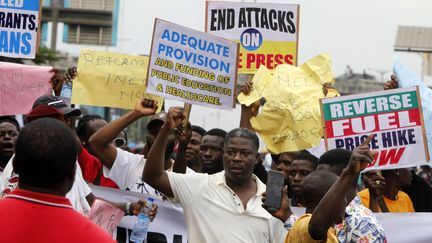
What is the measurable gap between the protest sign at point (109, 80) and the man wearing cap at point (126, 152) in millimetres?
1095

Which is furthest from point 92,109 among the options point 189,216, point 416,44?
point 189,216

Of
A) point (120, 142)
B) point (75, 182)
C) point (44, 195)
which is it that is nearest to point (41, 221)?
point (44, 195)

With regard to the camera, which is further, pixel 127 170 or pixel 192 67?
pixel 192 67

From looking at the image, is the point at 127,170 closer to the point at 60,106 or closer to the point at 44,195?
the point at 60,106

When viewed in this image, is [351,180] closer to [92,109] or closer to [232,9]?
[232,9]

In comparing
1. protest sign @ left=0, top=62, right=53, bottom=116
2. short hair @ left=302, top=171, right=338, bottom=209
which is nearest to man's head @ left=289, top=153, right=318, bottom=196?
short hair @ left=302, top=171, right=338, bottom=209

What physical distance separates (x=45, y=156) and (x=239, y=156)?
2.81 metres

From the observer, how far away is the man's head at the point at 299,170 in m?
7.14

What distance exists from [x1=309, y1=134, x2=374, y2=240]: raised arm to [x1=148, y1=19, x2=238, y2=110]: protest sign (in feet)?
8.65

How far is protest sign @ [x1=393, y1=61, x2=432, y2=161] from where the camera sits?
8164 millimetres

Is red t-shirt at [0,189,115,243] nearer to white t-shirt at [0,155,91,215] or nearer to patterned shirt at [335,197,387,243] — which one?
white t-shirt at [0,155,91,215]

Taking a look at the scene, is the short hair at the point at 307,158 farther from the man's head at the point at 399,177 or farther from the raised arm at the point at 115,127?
the raised arm at the point at 115,127

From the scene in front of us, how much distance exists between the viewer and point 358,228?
526 cm

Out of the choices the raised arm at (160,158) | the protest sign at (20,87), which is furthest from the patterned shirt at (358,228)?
the protest sign at (20,87)
